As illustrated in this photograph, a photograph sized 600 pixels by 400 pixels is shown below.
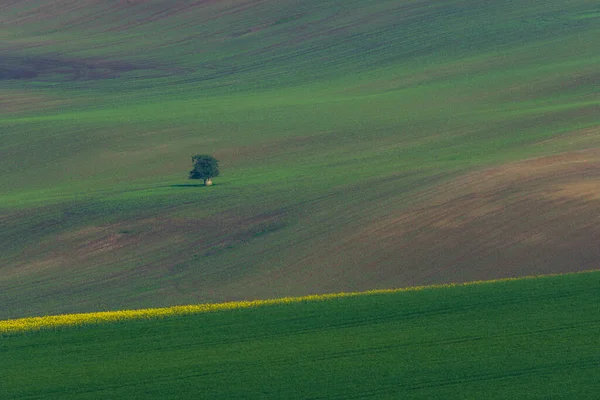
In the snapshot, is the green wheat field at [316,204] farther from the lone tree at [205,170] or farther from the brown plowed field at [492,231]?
the lone tree at [205,170]

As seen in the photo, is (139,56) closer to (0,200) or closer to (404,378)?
(0,200)

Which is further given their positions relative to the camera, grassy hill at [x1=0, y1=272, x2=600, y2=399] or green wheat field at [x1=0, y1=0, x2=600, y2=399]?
green wheat field at [x1=0, y1=0, x2=600, y2=399]

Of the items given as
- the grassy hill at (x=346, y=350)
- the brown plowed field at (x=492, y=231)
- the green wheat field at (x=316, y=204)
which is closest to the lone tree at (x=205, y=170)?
the green wheat field at (x=316, y=204)

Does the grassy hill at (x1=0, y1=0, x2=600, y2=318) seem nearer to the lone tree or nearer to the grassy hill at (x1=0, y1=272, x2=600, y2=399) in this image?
the lone tree

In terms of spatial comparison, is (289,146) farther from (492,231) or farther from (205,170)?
(492,231)

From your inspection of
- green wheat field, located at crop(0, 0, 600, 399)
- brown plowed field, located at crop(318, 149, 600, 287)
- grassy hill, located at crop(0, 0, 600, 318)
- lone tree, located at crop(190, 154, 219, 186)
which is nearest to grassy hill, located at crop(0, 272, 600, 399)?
green wheat field, located at crop(0, 0, 600, 399)
